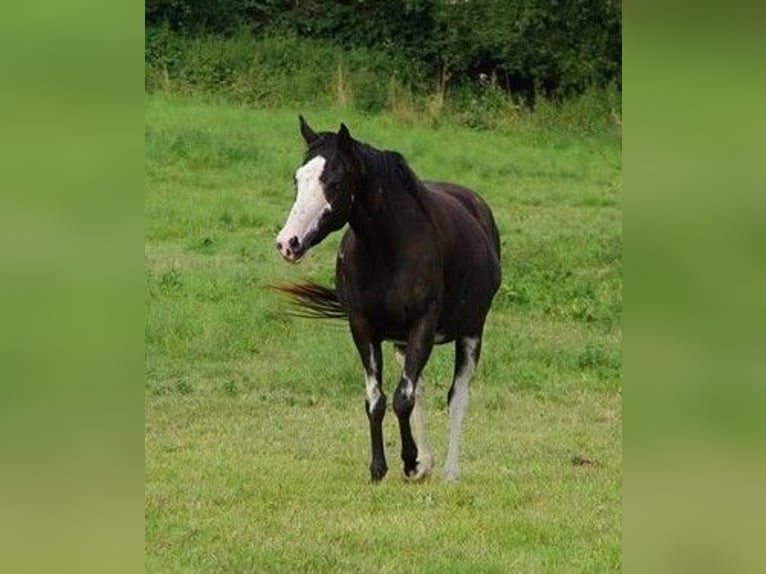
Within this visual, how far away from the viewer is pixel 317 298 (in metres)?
7.04

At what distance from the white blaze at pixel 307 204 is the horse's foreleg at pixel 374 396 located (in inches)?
30.1

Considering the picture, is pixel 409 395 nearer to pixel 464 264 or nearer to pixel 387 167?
pixel 464 264

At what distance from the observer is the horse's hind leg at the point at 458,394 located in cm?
629

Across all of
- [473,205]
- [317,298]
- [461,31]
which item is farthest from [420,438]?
[461,31]

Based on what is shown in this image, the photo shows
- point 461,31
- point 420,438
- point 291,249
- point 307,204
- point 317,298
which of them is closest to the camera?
point 291,249

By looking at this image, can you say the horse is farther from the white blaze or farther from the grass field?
the grass field

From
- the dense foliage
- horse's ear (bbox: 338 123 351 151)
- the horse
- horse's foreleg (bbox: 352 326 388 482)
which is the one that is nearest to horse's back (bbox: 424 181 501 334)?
the horse

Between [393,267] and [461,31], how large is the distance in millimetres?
15316

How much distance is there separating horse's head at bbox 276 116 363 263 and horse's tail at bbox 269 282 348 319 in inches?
43.7

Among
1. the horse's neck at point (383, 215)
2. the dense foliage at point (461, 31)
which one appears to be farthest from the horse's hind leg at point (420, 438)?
the dense foliage at point (461, 31)
